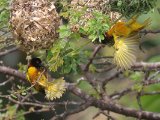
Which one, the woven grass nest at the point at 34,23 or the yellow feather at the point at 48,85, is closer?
the woven grass nest at the point at 34,23

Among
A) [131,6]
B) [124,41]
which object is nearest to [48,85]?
[124,41]

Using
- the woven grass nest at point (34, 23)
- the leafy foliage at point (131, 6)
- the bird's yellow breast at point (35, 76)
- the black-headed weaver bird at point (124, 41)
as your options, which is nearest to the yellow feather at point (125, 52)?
the black-headed weaver bird at point (124, 41)

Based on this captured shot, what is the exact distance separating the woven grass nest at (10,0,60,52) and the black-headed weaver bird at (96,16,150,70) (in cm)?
34

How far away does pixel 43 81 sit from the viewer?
12.5 ft

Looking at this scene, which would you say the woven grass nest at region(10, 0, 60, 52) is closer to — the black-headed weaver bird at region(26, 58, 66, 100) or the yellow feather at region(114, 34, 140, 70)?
the black-headed weaver bird at region(26, 58, 66, 100)

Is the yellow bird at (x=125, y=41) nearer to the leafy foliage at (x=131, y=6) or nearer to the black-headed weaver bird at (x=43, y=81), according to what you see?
the leafy foliage at (x=131, y=6)

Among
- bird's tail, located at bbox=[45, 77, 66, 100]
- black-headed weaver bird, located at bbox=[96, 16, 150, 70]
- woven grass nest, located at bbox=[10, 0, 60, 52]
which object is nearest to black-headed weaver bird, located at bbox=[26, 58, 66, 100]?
bird's tail, located at bbox=[45, 77, 66, 100]

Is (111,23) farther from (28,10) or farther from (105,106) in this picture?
(105,106)

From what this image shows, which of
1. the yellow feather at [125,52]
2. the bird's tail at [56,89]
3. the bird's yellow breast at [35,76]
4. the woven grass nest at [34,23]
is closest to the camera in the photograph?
the yellow feather at [125,52]

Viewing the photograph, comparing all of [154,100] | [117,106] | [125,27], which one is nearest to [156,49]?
[154,100]

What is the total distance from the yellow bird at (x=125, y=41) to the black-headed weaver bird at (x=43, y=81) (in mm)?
461

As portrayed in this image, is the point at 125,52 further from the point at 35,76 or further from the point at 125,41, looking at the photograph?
the point at 35,76

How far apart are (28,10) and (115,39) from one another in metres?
0.55

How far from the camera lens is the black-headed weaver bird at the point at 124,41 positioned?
3.17 metres
